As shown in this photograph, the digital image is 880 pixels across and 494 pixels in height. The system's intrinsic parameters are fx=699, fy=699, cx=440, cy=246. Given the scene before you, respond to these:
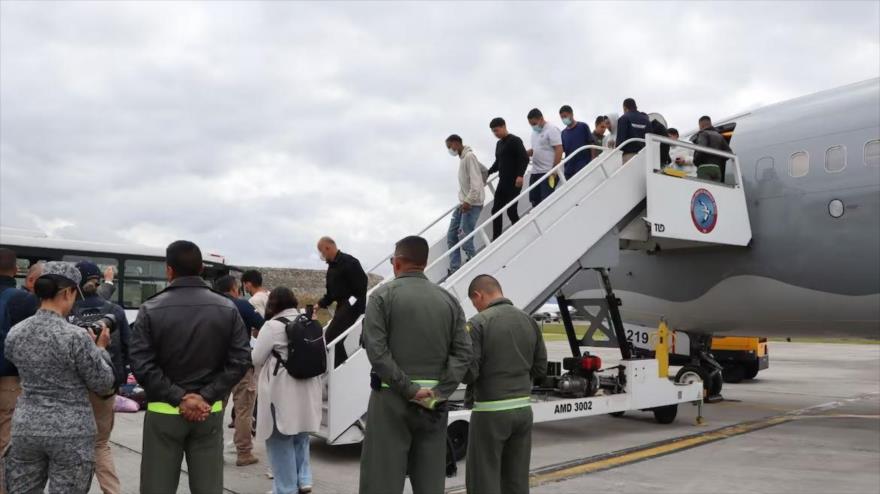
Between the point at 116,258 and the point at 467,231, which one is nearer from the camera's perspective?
the point at 467,231

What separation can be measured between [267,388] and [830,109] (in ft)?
26.2

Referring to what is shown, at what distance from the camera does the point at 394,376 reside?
3.88 metres

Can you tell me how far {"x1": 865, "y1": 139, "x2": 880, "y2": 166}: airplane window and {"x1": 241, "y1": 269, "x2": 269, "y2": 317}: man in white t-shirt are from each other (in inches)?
291

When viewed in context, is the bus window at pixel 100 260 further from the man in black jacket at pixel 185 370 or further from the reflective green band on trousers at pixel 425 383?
the reflective green band on trousers at pixel 425 383

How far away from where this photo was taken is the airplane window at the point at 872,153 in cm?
852

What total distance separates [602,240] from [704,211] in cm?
153

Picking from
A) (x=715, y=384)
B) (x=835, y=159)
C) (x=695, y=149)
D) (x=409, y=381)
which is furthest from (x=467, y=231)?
(x=715, y=384)

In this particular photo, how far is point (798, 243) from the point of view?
9031mm

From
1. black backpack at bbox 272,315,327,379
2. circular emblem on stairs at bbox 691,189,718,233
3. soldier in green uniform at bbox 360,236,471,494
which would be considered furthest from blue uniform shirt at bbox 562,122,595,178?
soldier in green uniform at bbox 360,236,471,494

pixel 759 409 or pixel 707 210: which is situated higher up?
pixel 707 210

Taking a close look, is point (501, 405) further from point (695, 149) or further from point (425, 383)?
point (695, 149)

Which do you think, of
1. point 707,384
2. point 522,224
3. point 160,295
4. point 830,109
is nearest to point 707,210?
point 830,109

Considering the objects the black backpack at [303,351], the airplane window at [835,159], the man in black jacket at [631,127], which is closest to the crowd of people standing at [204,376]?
the black backpack at [303,351]

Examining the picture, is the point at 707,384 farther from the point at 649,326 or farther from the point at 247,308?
the point at 247,308
